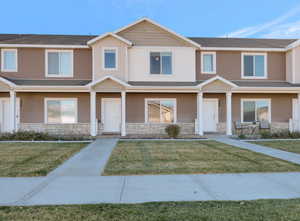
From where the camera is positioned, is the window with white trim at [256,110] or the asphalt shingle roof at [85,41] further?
the window with white trim at [256,110]

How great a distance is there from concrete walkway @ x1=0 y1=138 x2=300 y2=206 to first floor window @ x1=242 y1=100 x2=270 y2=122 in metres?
11.0

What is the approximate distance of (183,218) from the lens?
11.6ft

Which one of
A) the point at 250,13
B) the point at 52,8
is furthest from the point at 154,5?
the point at 52,8

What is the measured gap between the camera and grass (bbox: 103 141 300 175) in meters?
6.36

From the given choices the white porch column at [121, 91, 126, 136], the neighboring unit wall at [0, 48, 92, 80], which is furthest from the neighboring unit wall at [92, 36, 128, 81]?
the white porch column at [121, 91, 126, 136]

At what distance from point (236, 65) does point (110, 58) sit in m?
8.87

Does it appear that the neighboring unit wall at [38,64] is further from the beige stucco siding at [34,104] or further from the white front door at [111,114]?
the white front door at [111,114]

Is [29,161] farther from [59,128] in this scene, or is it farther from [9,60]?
[9,60]

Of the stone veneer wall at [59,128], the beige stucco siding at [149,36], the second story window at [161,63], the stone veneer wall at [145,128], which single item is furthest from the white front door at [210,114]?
the stone veneer wall at [59,128]

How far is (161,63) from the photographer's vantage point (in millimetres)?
15664

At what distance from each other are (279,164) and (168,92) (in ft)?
30.8

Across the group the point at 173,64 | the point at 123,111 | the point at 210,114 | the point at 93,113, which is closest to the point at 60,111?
the point at 93,113

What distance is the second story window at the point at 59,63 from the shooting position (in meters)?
15.7

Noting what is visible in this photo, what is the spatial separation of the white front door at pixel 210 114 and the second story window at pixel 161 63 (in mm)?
3566
